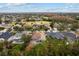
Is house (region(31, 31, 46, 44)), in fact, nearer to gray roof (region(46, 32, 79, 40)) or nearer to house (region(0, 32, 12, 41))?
gray roof (region(46, 32, 79, 40))

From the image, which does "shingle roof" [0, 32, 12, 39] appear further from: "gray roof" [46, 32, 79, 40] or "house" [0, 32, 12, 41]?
"gray roof" [46, 32, 79, 40]

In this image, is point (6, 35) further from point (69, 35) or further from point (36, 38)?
point (69, 35)

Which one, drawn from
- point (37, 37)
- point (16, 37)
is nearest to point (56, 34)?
point (37, 37)

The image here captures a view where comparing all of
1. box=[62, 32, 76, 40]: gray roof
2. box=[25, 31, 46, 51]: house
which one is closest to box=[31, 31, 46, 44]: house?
box=[25, 31, 46, 51]: house

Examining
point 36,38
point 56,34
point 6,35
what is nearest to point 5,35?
point 6,35

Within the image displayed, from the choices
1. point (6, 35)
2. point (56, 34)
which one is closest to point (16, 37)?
point (6, 35)

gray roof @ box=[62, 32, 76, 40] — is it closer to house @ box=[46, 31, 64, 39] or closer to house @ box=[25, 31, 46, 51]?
house @ box=[46, 31, 64, 39]

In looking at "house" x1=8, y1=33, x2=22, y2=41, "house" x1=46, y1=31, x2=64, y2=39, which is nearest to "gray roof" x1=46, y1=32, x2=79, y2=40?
"house" x1=46, y1=31, x2=64, y2=39

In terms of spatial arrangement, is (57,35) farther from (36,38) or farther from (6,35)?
(6,35)

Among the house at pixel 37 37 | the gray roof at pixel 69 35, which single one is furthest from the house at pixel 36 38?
the gray roof at pixel 69 35

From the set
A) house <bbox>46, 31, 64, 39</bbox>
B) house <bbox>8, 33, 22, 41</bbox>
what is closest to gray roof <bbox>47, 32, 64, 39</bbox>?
house <bbox>46, 31, 64, 39</bbox>

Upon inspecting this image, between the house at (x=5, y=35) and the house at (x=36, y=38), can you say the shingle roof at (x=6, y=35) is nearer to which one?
the house at (x=5, y=35)
